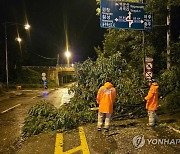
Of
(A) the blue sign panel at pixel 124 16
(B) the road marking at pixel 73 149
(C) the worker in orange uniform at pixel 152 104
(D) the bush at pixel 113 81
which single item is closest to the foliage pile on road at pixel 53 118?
(D) the bush at pixel 113 81

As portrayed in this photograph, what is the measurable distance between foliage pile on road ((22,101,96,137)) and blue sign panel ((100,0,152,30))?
4167 millimetres

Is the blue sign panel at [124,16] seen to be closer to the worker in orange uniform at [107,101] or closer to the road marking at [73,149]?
the worker in orange uniform at [107,101]

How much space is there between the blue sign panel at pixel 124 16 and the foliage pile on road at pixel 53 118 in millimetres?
4167

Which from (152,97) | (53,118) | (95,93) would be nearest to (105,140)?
(152,97)

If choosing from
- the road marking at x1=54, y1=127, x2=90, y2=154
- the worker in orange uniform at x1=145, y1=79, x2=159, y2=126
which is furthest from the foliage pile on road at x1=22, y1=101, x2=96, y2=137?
the worker in orange uniform at x1=145, y1=79, x2=159, y2=126

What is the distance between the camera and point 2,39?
41.7 m

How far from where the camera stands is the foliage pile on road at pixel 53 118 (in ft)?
27.3

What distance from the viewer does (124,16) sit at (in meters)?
11.7

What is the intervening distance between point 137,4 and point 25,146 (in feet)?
27.6

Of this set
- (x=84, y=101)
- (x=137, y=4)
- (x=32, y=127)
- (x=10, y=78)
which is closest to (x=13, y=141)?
(x=32, y=127)

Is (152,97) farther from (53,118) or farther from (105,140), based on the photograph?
(53,118)

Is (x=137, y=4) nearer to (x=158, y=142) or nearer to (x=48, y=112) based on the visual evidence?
(x=48, y=112)

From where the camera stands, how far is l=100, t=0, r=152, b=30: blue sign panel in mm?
11539

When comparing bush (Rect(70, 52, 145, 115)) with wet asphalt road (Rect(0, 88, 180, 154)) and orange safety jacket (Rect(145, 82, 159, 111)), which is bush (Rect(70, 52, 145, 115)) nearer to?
wet asphalt road (Rect(0, 88, 180, 154))
